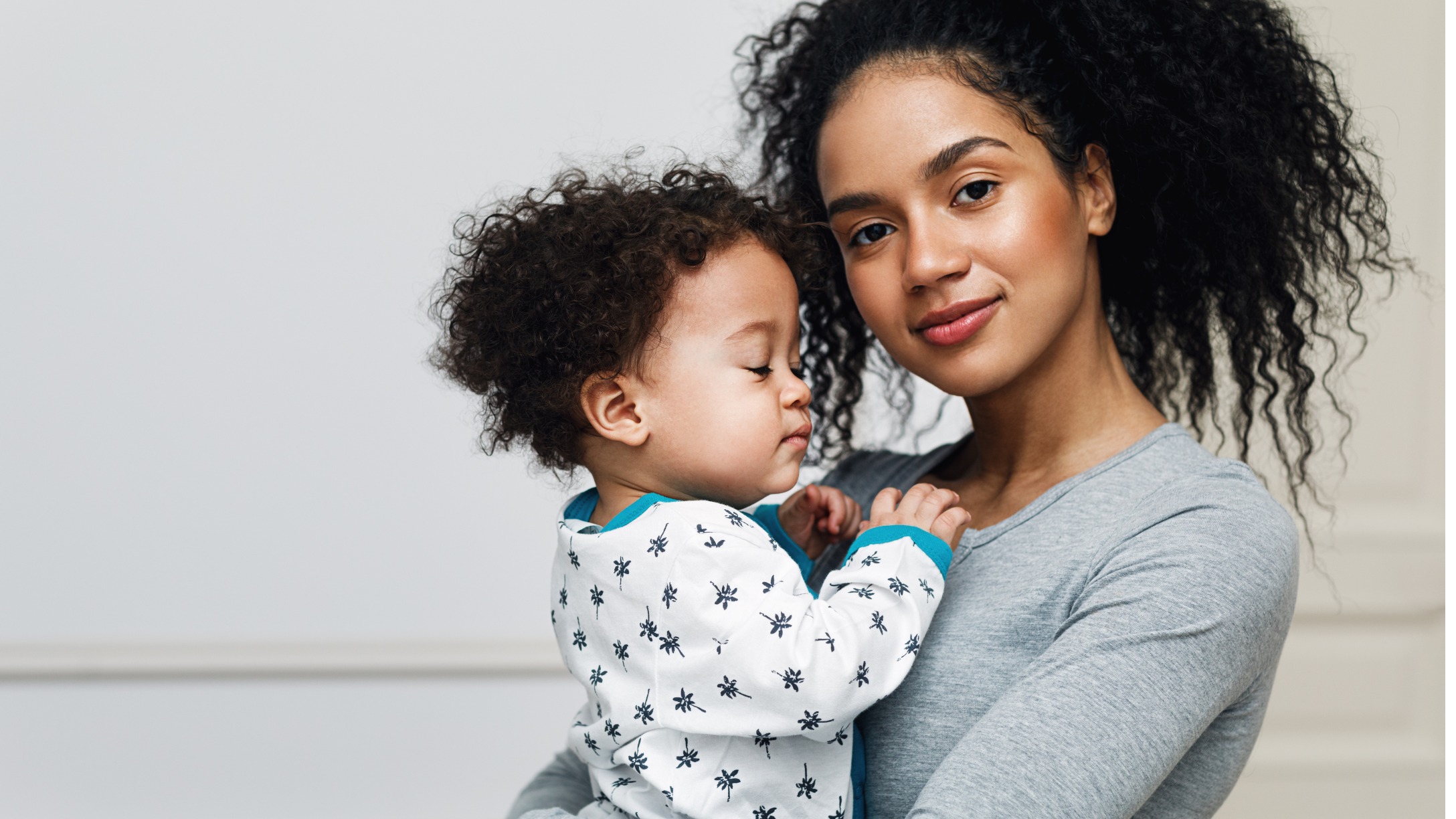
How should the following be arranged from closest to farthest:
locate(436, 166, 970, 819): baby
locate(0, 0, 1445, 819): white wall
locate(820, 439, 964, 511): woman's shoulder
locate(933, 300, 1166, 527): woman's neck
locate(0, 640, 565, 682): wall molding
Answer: locate(436, 166, 970, 819): baby < locate(933, 300, 1166, 527): woman's neck < locate(820, 439, 964, 511): woman's shoulder < locate(0, 0, 1445, 819): white wall < locate(0, 640, 565, 682): wall molding

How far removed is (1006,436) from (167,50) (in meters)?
1.99

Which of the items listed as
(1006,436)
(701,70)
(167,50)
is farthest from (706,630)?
(167,50)

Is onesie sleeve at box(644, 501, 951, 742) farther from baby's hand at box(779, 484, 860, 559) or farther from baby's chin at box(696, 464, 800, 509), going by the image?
baby's hand at box(779, 484, 860, 559)

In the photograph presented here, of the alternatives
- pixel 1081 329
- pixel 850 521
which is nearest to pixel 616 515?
pixel 850 521

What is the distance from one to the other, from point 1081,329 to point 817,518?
41 centimetres

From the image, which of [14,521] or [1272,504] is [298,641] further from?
[1272,504]

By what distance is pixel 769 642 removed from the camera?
Answer: 3.71 ft

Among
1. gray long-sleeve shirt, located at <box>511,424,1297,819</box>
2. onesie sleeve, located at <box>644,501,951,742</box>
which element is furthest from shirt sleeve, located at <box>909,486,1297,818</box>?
onesie sleeve, located at <box>644,501,951,742</box>

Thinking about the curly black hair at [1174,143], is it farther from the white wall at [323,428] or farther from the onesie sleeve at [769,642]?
the white wall at [323,428]

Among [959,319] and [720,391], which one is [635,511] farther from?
[959,319]

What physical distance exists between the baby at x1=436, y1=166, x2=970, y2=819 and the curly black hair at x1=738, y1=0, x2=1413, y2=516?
225mm

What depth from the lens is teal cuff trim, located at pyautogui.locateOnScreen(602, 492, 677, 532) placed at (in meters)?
1.27

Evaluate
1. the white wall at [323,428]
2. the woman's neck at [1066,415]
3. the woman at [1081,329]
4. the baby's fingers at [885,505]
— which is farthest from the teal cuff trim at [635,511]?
the white wall at [323,428]

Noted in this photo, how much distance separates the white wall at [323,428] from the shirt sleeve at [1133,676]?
1484mm
